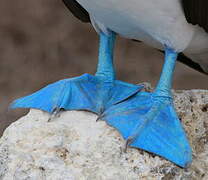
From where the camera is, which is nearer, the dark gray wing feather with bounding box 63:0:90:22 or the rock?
the rock

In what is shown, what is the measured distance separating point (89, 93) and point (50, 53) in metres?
1.87

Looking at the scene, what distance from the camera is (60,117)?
67.9 inches

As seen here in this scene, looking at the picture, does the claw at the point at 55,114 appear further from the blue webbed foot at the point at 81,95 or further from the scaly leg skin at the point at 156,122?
the scaly leg skin at the point at 156,122

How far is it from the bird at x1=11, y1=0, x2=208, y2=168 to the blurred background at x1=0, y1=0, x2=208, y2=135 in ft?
5.70

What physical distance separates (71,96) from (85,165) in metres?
0.27

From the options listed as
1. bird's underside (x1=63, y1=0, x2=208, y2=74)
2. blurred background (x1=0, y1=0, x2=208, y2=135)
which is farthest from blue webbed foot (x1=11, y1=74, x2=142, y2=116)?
blurred background (x1=0, y1=0, x2=208, y2=135)

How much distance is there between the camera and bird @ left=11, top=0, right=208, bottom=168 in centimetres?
166

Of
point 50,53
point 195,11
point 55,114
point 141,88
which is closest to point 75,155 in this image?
point 55,114

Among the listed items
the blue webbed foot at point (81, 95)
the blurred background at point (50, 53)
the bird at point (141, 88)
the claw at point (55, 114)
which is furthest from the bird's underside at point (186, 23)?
the blurred background at point (50, 53)

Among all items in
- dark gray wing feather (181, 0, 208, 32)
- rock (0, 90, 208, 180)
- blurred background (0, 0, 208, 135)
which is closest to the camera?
rock (0, 90, 208, 180)

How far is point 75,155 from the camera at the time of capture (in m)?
1.60

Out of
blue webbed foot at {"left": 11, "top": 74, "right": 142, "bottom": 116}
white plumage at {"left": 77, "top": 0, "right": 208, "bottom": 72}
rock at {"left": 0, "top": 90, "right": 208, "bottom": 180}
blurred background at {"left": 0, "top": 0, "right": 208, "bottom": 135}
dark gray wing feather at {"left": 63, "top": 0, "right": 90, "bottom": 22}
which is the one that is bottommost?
blurred background at {"left": 0, "top": 0, "right": 208, "bottom": 135}

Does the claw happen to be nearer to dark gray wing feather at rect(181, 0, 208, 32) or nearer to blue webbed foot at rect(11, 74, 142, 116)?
blue webbed foot at rect(11, 74, 142, 116)

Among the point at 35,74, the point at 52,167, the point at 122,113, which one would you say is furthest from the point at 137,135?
the point at 35,74
